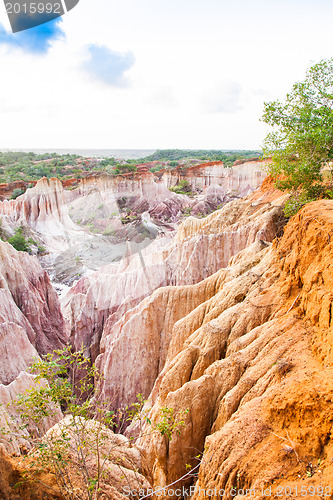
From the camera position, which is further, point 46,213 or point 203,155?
point 203,155

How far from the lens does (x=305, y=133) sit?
24.7 feet

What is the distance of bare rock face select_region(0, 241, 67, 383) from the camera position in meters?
9.59

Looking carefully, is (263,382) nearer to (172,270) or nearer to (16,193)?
(172,270)

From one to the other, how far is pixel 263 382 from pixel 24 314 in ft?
36.4

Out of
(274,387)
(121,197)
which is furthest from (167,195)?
(274,387)

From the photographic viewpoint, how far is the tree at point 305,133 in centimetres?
732

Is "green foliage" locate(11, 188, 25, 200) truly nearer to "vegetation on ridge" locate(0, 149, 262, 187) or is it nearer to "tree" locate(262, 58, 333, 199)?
"vegetation on ridge" locate(0, 149, 262, 187)

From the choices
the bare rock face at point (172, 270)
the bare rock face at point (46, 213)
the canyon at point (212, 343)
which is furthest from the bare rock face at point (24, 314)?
the bare rock face at point (46, 213)

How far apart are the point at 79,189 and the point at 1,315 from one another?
792 inches

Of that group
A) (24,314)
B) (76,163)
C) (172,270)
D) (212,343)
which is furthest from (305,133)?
(76,163)

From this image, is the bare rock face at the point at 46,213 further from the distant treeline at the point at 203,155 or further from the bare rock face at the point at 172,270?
the distant treeline at the point at 203,155

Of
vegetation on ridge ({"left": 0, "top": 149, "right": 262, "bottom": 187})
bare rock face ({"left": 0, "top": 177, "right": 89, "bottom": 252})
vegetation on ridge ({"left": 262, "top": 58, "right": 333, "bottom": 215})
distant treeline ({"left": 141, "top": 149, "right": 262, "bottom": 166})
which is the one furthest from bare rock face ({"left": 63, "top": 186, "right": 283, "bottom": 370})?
distant treeline ({"left": 141, "top": 149, "right": 262, "bottom": 166})

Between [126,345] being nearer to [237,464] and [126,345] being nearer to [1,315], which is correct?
[1,315]

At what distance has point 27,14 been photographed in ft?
19.1
